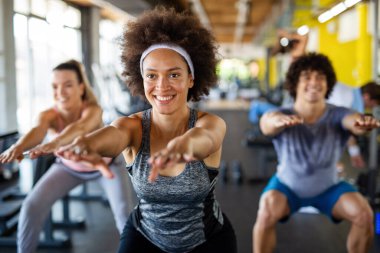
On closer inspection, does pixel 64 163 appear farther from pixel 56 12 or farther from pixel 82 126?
pixel 56 12

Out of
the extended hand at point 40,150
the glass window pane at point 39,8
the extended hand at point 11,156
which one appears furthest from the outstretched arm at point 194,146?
the glass window pane at point 39,8

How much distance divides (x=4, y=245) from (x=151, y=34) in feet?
6.11

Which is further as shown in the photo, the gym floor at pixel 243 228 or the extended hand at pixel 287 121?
the gym floor at pixel 243 228

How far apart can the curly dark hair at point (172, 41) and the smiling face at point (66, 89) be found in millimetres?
866

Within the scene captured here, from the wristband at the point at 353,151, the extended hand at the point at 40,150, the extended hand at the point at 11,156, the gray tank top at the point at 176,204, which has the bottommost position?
the wristband at the point at 353,151

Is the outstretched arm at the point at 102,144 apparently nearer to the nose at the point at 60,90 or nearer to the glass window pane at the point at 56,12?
the nose at the point at 60,90

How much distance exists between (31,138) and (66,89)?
38 centimetres

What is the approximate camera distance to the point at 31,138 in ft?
6.79

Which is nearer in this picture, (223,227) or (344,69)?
(223,227)

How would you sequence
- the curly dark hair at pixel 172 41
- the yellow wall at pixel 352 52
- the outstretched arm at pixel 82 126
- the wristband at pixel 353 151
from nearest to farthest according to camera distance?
the curly dark hair at pixel 172 41 < the outstretched arm at pixel 82 126 < the wristband at pixel 353 151 < the yellow wall at pixel 352 52

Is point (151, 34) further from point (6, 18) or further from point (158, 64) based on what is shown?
point (6, 18)

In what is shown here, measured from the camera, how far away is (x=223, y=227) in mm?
1378

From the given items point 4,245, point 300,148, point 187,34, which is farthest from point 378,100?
point 4,245

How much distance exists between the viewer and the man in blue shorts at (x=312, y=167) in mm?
1962
